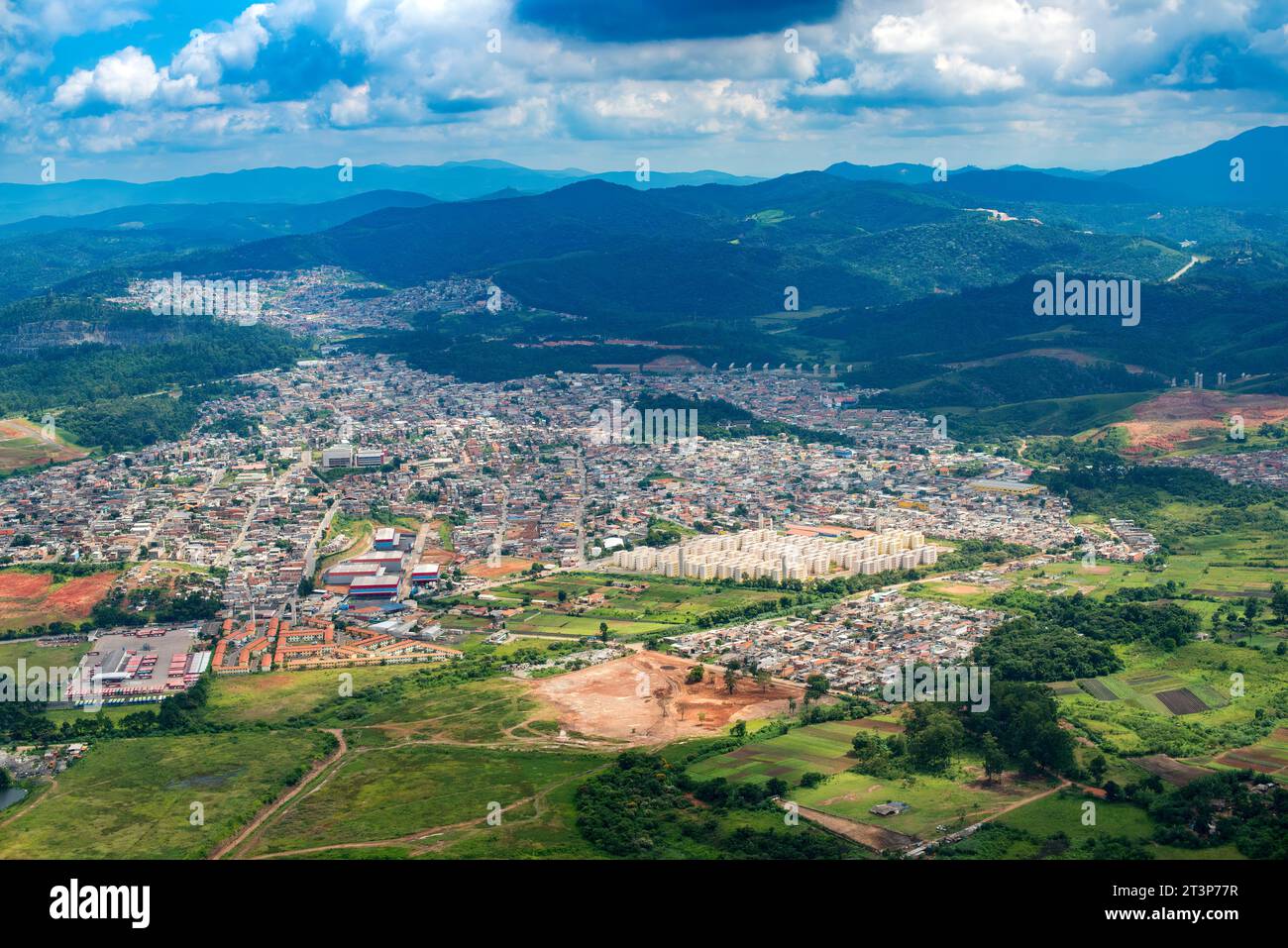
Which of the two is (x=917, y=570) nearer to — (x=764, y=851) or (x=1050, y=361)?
(x=764, y=851)

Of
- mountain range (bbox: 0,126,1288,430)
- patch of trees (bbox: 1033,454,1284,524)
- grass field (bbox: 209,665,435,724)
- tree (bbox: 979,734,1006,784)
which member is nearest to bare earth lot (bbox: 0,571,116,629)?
grass field (bbox: 209,665,435,724)

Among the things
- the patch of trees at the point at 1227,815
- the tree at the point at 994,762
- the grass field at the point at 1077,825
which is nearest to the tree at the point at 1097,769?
the grass field at the point at 1077,825

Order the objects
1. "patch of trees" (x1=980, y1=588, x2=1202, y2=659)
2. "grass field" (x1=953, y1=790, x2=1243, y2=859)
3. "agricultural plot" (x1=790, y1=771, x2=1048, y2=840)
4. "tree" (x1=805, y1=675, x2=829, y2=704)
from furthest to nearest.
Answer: "patch of trees" (x1=980, y1=588, x2=1202, y2=659), "tree" (x1=805, y1=675, x2=829, y2=704), "agricultural plot" (x1=790, y1=771, x2=1048, y2=840), "grass field" (x1=953, y1=790, x2=1243, y2=859)

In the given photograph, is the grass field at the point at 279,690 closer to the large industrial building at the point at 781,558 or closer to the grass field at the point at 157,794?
the grass field at the point at 157,794

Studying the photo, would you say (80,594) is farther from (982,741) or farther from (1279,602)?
(1279,602)

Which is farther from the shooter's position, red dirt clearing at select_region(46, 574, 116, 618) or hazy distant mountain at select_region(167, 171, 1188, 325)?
hazy distant mountain at select_region(167, 171, 1188, 325)

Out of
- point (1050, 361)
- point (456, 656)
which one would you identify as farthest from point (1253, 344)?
point (456, 656)

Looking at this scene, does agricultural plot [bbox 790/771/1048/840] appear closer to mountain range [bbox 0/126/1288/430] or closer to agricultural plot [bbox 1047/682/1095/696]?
agricultural plot [bbox 1047/682/1095/696]
